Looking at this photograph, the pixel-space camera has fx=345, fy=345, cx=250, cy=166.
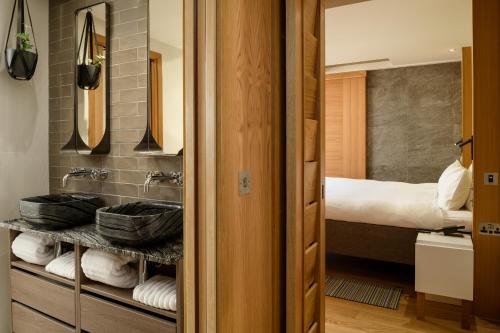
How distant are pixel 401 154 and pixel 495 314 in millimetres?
3823

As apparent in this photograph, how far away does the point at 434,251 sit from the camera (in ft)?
8.24

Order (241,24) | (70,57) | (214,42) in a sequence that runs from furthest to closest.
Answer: (70,57), (241,24), (214,42)

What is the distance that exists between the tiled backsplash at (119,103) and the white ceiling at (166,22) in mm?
72

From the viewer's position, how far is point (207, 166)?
1162 millimetres

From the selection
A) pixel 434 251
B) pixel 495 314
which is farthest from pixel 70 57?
pixel 495 314

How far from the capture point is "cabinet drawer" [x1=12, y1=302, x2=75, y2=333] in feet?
6.04

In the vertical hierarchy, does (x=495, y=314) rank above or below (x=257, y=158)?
below

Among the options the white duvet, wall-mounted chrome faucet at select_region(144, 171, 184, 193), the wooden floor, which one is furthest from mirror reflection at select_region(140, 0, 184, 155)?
the white duvet

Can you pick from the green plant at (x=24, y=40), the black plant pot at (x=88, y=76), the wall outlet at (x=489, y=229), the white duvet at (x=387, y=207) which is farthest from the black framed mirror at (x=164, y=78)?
the wall outlet at (x=489, y=229)

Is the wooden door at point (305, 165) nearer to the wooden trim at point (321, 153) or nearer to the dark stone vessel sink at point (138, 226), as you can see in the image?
the wooden trim at point (321, 153)

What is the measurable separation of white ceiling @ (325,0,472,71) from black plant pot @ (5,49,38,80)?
9.25 feet

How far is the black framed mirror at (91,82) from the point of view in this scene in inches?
91.3

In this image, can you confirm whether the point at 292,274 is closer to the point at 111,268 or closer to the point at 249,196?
the point at 249,196

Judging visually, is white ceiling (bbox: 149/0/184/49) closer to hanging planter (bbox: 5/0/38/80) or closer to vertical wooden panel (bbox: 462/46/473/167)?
hanging planter (bbox: 5/0/38/80)
